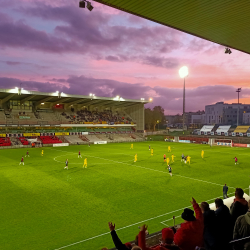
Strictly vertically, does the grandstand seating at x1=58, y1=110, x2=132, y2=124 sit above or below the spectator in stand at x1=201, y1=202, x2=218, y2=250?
above

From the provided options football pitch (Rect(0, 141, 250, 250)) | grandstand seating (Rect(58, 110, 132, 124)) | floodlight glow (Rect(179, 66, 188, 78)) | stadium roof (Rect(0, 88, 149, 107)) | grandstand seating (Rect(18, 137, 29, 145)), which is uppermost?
floodlight glow (Rect(179, 66, 188, 78))

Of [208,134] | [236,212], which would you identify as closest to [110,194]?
[236,212]

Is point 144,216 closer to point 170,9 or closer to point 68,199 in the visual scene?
point 68,199

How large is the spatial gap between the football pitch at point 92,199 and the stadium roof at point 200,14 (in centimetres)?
869

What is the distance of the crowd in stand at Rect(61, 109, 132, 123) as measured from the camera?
216ft

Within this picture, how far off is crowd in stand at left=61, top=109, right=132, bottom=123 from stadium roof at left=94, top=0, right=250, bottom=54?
187ft

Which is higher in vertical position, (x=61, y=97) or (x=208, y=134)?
(x=61, y=97)

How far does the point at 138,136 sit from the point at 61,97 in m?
26.1

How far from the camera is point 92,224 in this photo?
35.6 ft

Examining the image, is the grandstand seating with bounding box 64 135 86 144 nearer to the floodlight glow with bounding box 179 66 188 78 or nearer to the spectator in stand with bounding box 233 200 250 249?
the floodlight glow with bounding box 179 66 188 78

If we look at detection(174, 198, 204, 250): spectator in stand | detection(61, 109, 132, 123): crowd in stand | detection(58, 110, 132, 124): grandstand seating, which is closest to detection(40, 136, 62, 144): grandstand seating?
detection(58, 110, 132, 124): grandstand seating

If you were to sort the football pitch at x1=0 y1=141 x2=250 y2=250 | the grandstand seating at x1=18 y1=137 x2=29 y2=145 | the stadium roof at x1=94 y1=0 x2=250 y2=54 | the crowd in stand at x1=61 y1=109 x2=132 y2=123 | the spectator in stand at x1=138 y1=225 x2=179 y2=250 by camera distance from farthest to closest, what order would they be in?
the crowd in stand at x1=61 y1=109 x2=132 y2=123 < the grandstand seating at x1=18 y1=137 x2=29 y2=145 < the football pitch at x1=0 y1=141 x2=250 y2=250 < the stadium roof at x1=94 y1=0 x2=250 y2=54 < the spectator in stand at x1=138 y1=225 x2=179 y2=250

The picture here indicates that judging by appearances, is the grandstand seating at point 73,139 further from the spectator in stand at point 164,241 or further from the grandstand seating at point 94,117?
the spectator in stand at point 164,241

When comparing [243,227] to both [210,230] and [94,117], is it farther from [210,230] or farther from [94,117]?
[94,117]
